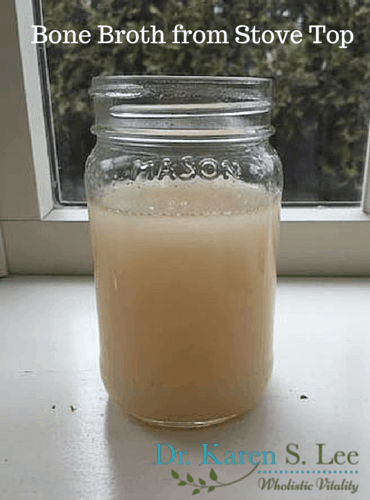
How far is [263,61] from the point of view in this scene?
0.77 metres

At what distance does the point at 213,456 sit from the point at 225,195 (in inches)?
9.3

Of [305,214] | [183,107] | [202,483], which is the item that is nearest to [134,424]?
[202,483]

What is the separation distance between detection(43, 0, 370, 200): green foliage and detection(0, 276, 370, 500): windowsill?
25 centimetres

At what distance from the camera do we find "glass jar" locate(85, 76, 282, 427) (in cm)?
46

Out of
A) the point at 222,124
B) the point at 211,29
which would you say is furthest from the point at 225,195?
the point at 211,29

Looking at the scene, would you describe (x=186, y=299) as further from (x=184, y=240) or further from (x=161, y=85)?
(x=161, y=85)

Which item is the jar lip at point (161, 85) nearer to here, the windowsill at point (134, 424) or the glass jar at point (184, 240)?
the glass jar at point (184, 240)

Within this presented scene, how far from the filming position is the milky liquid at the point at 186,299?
1.50 ft

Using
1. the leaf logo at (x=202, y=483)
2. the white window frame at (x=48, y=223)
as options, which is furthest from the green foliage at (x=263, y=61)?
the leaf logo at (x=202, y=483)

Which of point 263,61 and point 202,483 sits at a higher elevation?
point 263,61

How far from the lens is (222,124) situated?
455 mm

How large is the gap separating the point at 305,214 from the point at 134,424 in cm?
45

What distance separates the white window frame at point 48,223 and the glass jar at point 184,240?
284mm

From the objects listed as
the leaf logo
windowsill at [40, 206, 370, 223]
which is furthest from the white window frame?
the leaf logo
